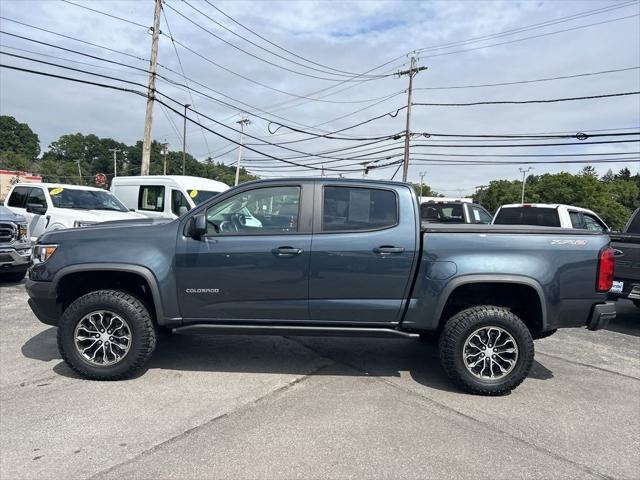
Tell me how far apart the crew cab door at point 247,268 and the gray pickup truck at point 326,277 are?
0.01 meters

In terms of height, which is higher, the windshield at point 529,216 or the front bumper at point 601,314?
the windshield at point 529,216

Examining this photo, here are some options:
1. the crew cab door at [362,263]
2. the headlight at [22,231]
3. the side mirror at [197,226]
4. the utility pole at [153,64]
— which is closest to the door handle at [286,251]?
the crew cab door at [362,263]

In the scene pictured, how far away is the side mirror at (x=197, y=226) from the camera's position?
13.1 ft

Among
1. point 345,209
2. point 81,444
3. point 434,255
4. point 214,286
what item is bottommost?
point 81,444

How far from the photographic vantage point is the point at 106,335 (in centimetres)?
418

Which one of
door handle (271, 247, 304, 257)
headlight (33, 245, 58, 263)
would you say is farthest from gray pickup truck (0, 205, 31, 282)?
door handle (271, 247, 304, 257)

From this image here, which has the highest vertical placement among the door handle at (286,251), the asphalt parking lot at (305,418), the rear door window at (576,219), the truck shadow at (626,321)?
the rear door window at (576,219)

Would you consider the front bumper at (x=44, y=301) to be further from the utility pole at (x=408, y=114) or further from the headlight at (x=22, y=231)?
the utility pole at (x=408, y=114)

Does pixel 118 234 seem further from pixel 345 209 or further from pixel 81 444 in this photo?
pixel 345 209

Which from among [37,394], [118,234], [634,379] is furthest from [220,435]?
[634,379]

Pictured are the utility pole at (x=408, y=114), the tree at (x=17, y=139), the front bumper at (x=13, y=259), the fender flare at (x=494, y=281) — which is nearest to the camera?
the fender flare at (x=494, y=281)

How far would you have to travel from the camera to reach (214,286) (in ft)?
13.5

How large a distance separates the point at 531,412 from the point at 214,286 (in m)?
2.91

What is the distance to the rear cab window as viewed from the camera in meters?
4.17
